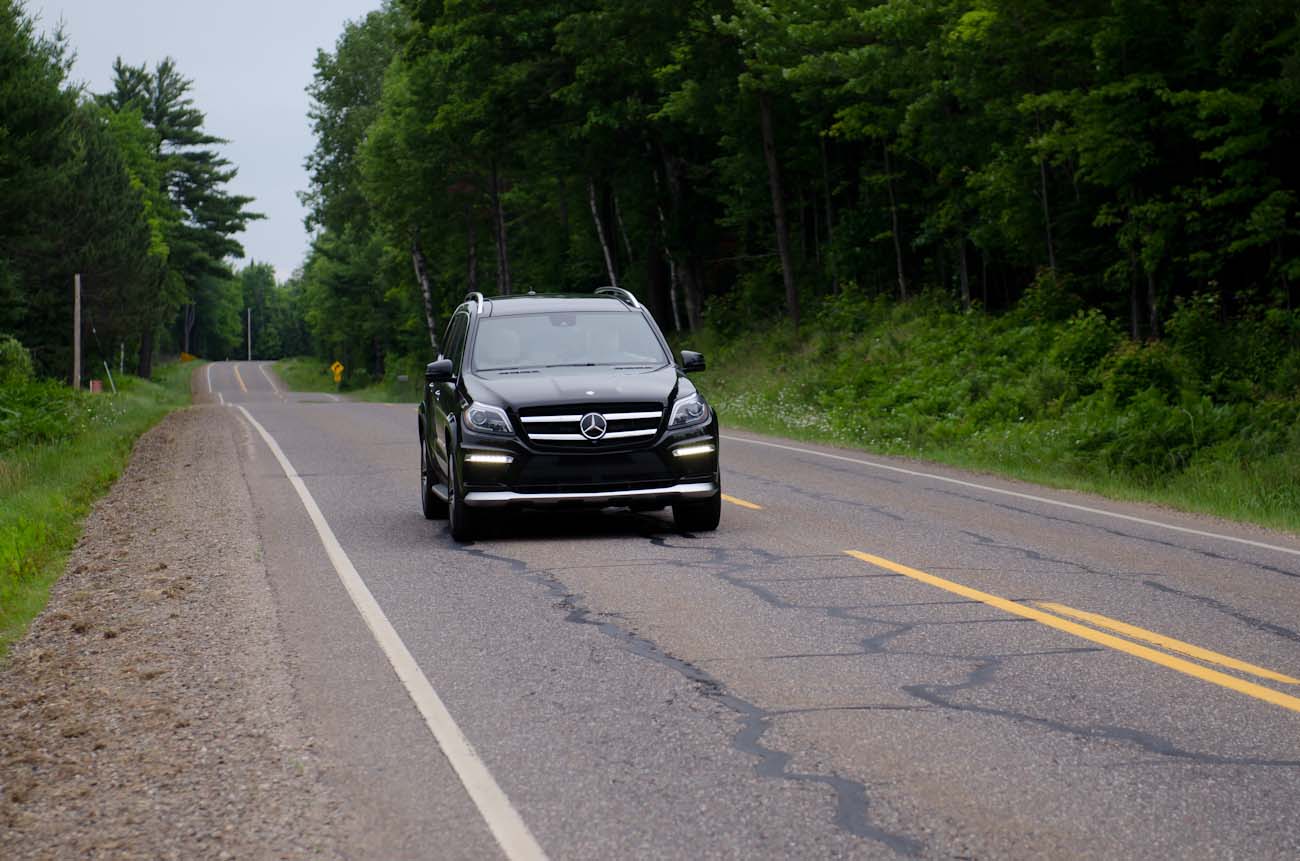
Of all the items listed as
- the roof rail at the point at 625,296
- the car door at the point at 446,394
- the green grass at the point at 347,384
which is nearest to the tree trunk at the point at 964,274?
the roof rail at the point at 625,296

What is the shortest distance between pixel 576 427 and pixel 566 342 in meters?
1.55

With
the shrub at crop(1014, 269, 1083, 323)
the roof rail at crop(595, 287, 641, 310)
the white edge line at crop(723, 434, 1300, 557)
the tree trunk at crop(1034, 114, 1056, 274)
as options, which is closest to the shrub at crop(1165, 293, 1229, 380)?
the shrub at crop(1014, 269, 1083, 323)

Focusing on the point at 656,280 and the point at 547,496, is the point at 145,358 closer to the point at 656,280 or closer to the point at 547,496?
the point at 656,280

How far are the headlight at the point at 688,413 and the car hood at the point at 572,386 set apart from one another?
116mm

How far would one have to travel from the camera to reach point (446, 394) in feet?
39.9

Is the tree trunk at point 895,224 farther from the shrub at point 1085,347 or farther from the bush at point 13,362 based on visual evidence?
the bush at point 13,362

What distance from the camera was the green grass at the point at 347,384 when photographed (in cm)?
6016

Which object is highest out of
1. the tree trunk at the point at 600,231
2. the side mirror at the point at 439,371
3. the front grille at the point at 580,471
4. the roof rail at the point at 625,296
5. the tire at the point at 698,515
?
the tree trunk at the point at 600,231

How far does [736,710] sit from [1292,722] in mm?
2183

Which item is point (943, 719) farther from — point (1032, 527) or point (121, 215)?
point (121, 215)

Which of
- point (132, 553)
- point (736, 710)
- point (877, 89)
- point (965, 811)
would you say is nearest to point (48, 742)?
point (736, 710)

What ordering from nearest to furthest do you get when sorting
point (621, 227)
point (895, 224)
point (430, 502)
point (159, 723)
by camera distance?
point (159, 723) < point (430, 502) < point (895, 224) < point (621, 227)

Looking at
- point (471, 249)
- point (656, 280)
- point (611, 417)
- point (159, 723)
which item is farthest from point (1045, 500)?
point (471, 249)

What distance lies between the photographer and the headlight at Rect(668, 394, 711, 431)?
11.2 meters
